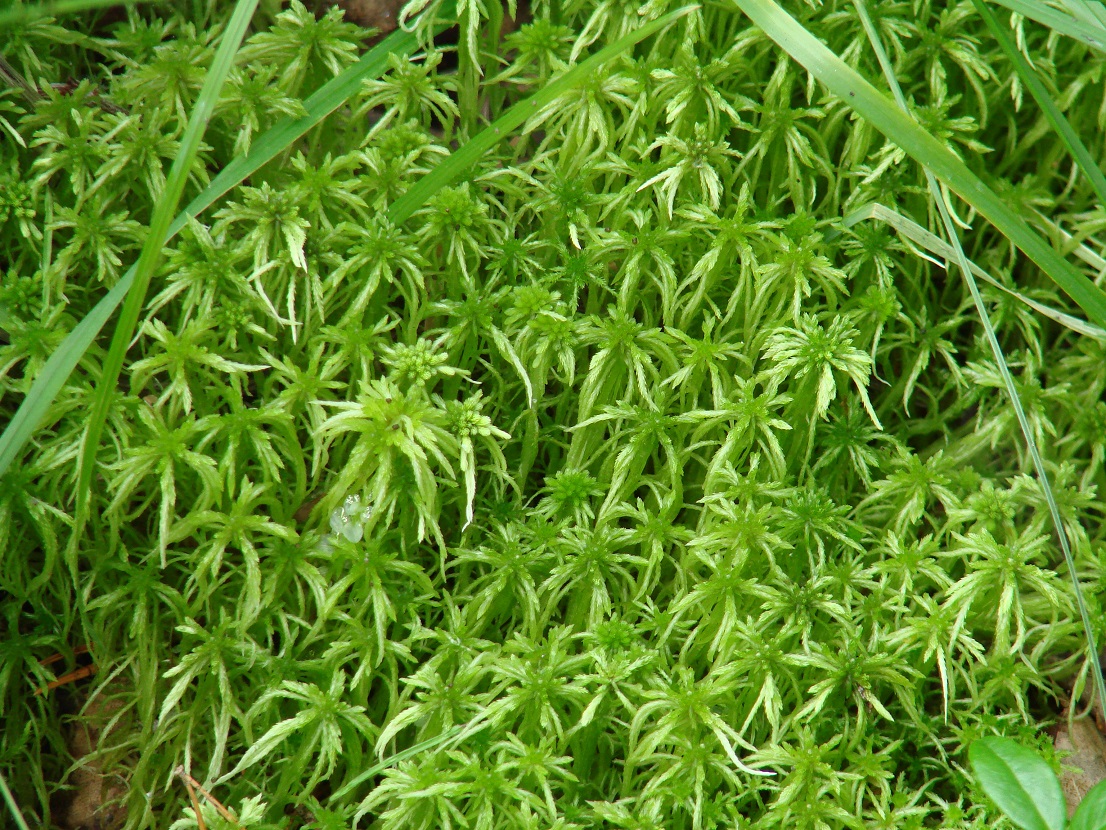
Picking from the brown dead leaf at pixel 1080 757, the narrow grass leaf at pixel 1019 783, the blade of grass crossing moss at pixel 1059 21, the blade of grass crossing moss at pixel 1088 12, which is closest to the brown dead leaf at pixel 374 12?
the blade of grass crossing moss at pixel 1059 21

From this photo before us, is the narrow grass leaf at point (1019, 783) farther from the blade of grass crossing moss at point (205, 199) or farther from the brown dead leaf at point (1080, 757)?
the blade of grass crossing moss at point (205, 199)

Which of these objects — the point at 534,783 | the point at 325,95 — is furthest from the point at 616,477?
the point at 325,95

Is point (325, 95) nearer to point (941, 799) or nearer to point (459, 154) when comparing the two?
point (459, 154)

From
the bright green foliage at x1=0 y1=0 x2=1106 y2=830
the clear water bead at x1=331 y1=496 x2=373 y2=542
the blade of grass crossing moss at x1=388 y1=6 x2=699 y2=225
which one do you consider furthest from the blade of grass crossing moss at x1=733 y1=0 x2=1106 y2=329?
the clear water bead at x1=331 y1=496 x2=373 y2=542

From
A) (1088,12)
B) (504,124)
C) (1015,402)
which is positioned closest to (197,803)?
(504,124)

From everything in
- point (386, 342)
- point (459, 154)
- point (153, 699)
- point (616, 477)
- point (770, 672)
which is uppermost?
point (459, 154)

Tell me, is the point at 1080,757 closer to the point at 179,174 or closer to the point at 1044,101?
the point at 1044,101
